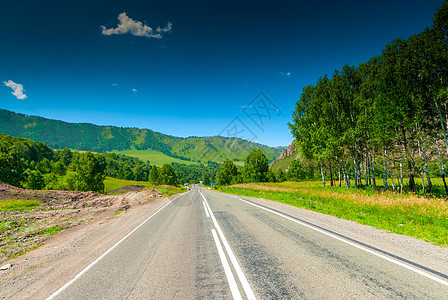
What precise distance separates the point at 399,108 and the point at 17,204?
41139mm

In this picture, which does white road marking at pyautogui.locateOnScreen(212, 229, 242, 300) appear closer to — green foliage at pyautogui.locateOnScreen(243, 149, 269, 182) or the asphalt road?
the asphalt road

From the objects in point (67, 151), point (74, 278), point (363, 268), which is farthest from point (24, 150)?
point (363, 268)

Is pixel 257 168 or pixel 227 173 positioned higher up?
pixel 257 168

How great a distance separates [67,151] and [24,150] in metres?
50.8

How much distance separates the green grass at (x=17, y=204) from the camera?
18922 millimetres

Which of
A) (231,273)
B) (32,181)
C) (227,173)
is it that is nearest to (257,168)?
(227,173)

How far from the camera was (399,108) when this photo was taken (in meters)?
16.7

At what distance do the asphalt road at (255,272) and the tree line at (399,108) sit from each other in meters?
17.5

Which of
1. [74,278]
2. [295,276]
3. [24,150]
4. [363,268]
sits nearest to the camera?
[295,276]

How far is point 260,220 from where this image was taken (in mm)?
9875

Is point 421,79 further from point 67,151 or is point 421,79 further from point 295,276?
point 67,151

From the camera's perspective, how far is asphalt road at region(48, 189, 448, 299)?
3.57 metres

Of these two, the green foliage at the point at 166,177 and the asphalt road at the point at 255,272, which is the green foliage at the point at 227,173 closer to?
the green foliage at the point at 166,177

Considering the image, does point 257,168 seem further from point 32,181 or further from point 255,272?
point 32,181
